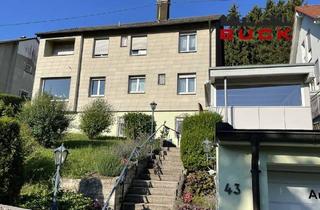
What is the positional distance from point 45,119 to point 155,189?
6561 mm

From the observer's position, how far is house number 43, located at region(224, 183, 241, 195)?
596 cm

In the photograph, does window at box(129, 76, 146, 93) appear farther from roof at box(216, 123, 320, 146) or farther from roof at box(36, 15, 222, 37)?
roof at box(216, 123, 320, 146)

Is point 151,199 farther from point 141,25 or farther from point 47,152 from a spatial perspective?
point 141,25

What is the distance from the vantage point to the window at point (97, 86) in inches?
969

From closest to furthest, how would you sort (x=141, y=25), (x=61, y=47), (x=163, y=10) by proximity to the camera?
(x=141, y=25) < (x=163, y=10) < (x=61, y=47)

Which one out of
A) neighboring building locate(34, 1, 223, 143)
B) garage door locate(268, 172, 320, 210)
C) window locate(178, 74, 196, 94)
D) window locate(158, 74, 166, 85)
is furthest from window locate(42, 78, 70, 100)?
garage door locate(268, 172, 320, 210)

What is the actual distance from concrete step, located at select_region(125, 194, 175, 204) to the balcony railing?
432cm

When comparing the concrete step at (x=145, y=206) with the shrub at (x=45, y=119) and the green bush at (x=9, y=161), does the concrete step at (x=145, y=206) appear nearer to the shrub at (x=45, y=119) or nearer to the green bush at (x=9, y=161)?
the green bush at (x=9, y=161)

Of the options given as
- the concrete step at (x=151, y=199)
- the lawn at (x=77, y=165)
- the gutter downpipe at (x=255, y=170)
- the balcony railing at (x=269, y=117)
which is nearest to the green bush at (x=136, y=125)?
the lawn at (x=77, y=165)

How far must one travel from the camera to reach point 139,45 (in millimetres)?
24844

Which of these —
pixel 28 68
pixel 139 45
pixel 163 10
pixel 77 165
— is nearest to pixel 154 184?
pixel 77 165

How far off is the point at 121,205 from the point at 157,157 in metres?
3.64

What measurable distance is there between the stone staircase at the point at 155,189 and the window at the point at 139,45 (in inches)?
499

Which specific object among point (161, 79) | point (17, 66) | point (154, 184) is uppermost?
point (17, 66)
